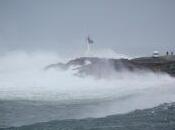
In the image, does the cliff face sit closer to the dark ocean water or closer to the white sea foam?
the white sea foam

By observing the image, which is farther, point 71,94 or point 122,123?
point 71,94

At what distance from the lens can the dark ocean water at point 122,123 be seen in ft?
69.5

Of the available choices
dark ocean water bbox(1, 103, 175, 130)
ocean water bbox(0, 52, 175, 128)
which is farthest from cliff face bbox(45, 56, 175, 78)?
dark ocean water bbox(1, 103, 175, 130)

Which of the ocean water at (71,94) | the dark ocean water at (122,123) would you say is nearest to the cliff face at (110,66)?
the ocean water at (71,94)

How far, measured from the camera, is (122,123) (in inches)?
873

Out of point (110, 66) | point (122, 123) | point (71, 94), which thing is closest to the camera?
point (122, 123)

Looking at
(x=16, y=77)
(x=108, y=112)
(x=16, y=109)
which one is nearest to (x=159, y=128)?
(x=108, y=112)

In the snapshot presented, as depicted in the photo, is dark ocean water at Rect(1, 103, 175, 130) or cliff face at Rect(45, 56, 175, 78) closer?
dark ocean water at Rect(1, 103, 175, 130)

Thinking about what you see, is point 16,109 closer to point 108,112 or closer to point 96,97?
point 108,112

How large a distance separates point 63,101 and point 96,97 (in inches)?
145

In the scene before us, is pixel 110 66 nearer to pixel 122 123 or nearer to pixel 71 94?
pixel 71 94

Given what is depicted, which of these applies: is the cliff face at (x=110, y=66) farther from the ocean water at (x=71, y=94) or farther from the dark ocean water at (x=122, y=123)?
the dark ocean water at (x=122, y=123)

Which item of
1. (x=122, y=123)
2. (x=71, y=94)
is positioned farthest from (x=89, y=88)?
(x=122, y=123)

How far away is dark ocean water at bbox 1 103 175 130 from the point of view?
21172 mm
